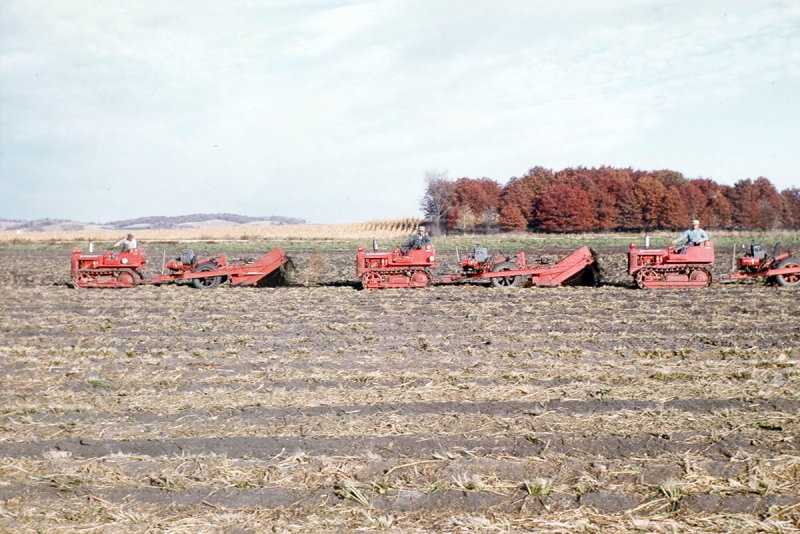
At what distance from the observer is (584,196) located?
198 feet

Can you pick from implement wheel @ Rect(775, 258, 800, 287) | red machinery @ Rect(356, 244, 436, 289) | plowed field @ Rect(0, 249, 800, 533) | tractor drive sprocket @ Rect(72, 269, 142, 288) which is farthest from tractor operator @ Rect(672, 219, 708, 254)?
tractor drive sprocket @ Rect(72, 269, 142, 288)

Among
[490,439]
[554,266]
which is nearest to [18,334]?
[490,439]

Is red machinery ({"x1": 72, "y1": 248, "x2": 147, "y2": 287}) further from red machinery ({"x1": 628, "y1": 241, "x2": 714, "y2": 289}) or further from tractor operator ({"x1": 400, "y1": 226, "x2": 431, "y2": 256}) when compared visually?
red machinery ({"x1": 628, "y1": 241, "x2": 714, "y2": 289})

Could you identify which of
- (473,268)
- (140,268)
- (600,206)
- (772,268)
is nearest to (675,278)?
(772,268)

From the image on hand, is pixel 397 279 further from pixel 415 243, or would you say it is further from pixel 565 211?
pixel 565 211

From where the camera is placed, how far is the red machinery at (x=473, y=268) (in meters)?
16.5

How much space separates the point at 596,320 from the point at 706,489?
280 inches

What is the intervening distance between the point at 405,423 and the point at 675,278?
12.1 meters

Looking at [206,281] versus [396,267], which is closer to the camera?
[396,267]

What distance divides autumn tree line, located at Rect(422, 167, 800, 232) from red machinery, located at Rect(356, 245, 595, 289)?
44298mm

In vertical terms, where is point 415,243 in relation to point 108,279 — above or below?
above

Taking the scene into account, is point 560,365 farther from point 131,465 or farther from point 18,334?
point 18,334

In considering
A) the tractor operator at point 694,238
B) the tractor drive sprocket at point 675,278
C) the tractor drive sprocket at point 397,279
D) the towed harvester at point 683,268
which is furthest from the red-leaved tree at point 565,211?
the tractor drive sprocket at point 397,279

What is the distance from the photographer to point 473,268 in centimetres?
1711
